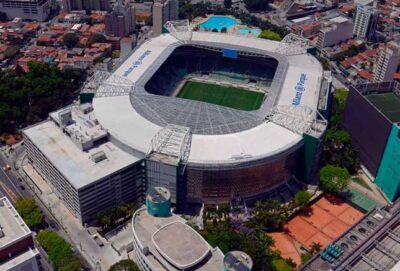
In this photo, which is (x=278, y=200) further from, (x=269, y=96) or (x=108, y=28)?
(x=108, y=28)

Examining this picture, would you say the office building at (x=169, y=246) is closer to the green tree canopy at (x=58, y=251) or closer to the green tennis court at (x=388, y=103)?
the green tree canopy at (x=58, y=251)

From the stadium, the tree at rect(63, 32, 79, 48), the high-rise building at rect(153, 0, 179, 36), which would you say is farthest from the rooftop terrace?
the high-rise building at rect(153, 0, 179, 36)

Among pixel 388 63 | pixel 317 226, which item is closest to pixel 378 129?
pixel 317 226

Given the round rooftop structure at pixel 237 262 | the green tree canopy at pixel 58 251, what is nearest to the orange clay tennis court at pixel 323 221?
the round rooftop structure at pixel 237 262

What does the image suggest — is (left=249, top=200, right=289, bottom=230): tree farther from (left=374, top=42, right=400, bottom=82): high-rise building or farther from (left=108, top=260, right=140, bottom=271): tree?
(left=374, top=42, right=400, bottom=82): high-rise building

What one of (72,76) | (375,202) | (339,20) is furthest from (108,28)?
(375,202)

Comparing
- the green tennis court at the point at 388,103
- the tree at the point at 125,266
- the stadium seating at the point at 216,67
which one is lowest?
the tree at the point at 125,266
